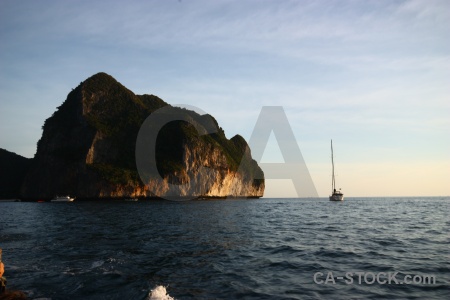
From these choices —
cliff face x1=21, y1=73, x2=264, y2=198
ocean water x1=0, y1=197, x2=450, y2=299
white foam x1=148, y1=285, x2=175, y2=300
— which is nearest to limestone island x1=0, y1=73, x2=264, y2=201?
cliff face x1=21, y1=73, x2=264, y2=198

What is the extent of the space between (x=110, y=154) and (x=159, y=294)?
452ft

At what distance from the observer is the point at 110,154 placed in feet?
467

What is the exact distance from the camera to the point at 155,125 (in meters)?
168

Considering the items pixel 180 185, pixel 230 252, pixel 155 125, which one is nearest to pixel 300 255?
pixel 230 252

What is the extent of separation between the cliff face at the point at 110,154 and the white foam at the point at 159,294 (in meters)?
118

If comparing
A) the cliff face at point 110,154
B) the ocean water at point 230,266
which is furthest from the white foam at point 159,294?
the cliff face at point 110,154

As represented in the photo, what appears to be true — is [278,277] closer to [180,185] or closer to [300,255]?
[300,255]

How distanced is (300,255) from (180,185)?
407 feet

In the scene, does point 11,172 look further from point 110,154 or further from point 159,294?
point 159,294

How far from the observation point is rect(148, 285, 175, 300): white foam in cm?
1249

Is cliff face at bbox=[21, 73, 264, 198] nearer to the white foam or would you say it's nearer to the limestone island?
the limestone island

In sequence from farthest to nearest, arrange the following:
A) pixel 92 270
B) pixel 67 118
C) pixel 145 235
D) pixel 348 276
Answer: pixel 67 118 < pixel 145 235 < pixel 92 270 < pixel 348 276

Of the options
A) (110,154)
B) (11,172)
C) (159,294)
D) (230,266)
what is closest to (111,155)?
(110,154)

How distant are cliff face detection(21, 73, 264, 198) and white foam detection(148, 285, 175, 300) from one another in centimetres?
11795
